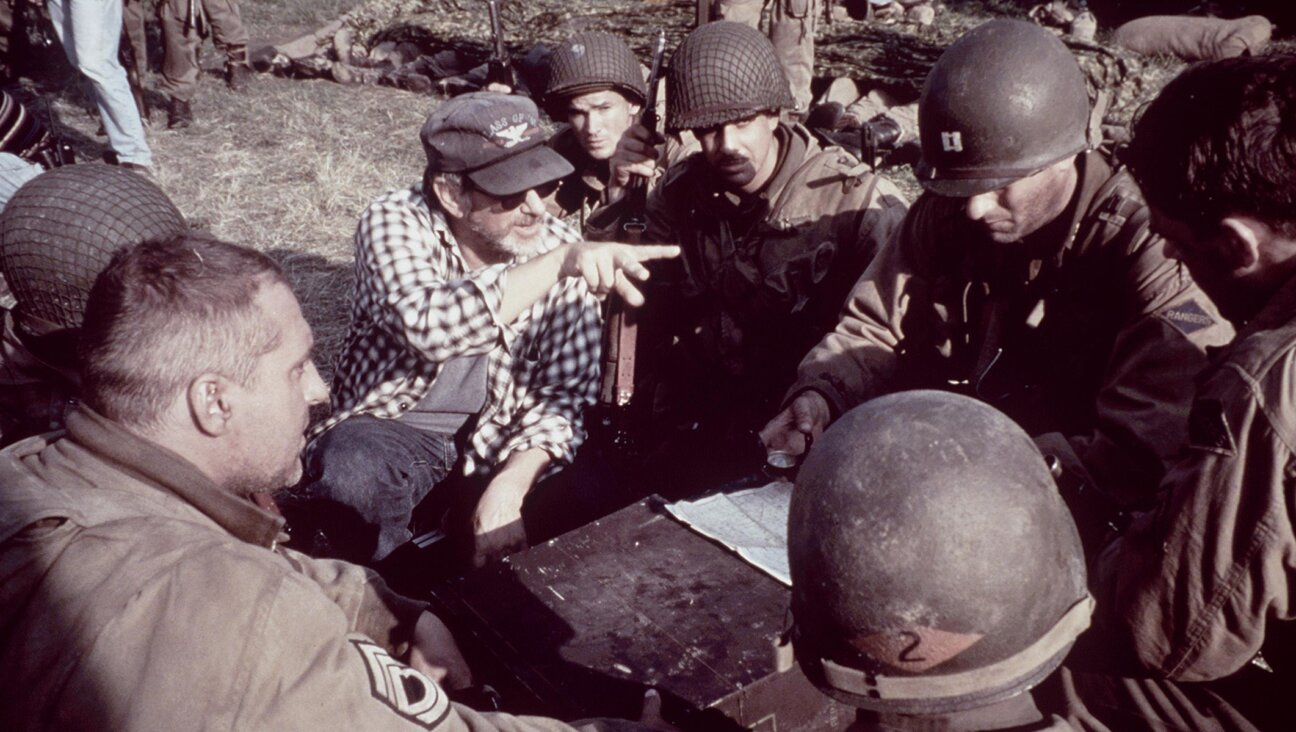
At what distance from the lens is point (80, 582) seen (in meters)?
1.77

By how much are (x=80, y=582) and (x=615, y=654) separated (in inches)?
52.6

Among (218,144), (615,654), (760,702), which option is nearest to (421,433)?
(615,654)

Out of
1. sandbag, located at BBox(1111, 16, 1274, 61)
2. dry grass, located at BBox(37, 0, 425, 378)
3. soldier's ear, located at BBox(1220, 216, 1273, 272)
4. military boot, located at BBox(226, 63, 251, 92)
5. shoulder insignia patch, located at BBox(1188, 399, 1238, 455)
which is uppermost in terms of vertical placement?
soldier's ear, located at BBox(1220, 216, 1273, 272)

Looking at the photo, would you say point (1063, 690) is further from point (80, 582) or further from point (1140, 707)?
point (80, 582)

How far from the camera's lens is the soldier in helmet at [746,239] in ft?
14.8

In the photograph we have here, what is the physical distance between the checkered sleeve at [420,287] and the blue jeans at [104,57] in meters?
5.68

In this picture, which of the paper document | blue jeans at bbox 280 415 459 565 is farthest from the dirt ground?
the paper document

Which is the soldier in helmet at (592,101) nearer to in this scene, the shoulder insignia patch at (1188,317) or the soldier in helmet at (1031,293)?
the soldier in helmet at (1031,293)

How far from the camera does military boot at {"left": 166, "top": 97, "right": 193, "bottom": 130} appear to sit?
34.3 feet

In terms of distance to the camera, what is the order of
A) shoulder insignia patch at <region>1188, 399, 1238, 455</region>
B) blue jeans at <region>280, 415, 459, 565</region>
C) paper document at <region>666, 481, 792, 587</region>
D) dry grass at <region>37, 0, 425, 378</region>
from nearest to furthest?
shoulder insignia patch at <region>1188, 399, 1238, 455</region>
paper document at <region>666, 481, 792, 587</region>
blue jeans at <region>280, 415, 459, 565</region>
dry grass at <region>37, 0, 425, 378</region>

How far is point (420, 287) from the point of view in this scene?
3.76 m

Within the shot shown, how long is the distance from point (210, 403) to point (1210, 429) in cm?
212

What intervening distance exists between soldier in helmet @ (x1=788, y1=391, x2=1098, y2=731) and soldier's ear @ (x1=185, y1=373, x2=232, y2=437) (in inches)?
50.4

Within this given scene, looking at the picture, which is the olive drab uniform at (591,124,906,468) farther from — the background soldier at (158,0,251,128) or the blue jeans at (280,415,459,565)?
the background soldier at (158,0,251,128)
